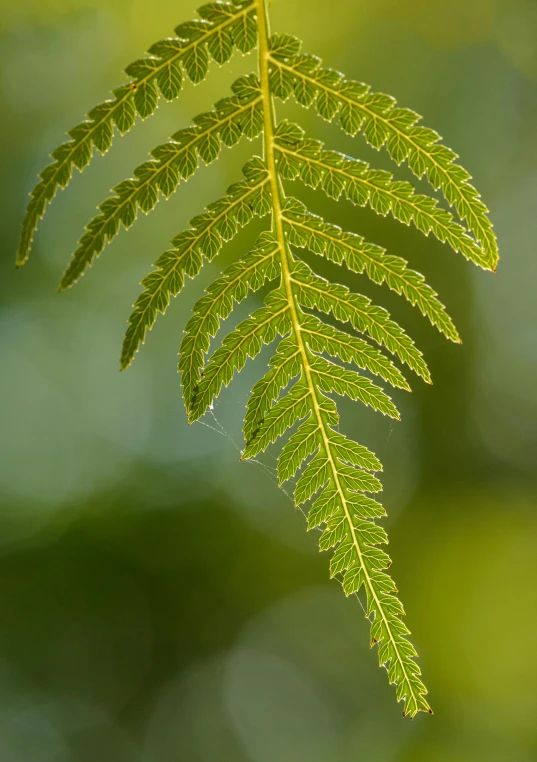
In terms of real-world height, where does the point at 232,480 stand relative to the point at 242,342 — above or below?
below

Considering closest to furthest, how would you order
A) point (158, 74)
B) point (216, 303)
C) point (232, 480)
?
point (158, 74), point (216, 303), point (232, 480)

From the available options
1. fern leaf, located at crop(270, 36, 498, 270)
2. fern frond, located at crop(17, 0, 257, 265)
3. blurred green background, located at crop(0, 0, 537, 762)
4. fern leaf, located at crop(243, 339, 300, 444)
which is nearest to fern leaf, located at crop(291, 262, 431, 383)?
fern leaf, located at crop(243, 339, 300, 444)

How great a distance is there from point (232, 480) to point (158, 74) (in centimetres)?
1019

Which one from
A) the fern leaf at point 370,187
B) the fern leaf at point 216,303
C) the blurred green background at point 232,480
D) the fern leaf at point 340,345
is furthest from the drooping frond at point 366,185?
the blurred green background at point 232,480

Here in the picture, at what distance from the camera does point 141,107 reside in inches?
45.5

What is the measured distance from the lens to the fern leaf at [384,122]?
3.81 ft

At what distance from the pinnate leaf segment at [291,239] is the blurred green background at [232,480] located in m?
7.54

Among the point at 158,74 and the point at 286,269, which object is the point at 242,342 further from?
the point at 158,74

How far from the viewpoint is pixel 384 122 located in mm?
1184

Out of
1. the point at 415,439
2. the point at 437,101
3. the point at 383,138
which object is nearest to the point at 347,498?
the point at 383,138

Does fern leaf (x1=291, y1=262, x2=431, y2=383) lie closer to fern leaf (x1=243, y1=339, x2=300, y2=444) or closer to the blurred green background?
fern leaf (x1=243, y1=339, x2=300, y2=444)

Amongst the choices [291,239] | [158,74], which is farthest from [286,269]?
[158,74]

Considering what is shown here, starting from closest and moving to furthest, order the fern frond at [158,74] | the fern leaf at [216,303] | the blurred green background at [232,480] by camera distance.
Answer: the fern frond at [158,74]
the fern leaf at [216,303]
the blurred green background at [232,480]

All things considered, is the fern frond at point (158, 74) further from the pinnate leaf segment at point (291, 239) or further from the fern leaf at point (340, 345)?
the fern leaf at point (340, 345)
